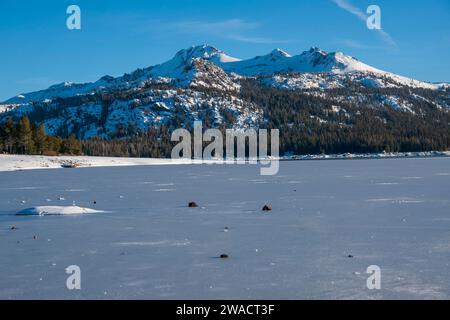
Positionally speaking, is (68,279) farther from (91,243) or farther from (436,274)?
(436,274)

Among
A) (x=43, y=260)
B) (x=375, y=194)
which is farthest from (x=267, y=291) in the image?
(x=375, y=194)

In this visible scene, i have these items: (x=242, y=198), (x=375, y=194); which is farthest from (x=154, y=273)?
(x=375, y=194)

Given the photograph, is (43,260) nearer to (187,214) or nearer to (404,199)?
(187,214)

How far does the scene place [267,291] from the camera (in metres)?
10.5

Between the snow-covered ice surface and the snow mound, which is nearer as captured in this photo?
the snow-covered ice surface

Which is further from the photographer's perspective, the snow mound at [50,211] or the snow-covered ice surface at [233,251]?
the snow mound at [50,211]

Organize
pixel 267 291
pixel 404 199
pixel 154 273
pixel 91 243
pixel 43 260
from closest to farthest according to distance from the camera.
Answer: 1. pixel 267 291
2. pixel 154 273
3. pixel 43 260
4. pixel 91 243
5. pixel 404 199

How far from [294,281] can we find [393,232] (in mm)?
7559

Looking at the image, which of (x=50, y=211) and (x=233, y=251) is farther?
(x=50, y=211)

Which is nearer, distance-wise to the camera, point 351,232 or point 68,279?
point 68,279

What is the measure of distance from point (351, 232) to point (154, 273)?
8.23 m

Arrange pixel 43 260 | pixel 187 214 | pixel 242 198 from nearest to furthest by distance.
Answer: pixel 43 260 → pixel 187 214 → pixel 242 198

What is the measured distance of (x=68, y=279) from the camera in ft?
37.7
